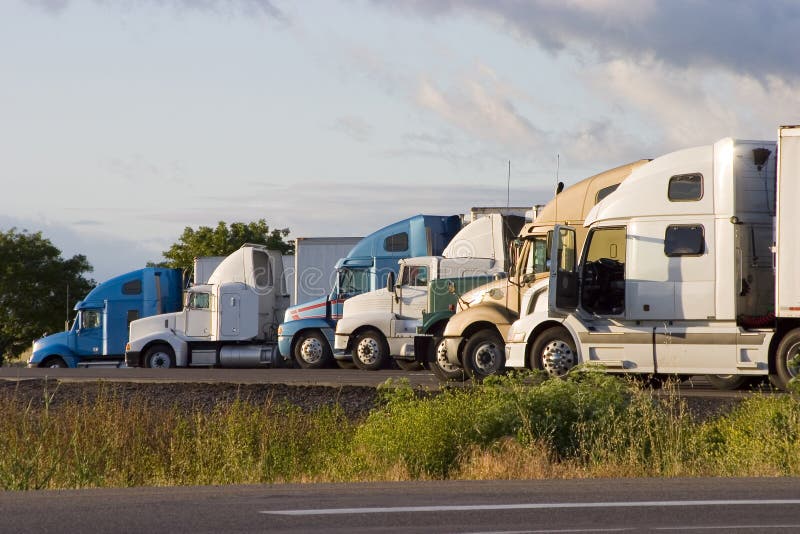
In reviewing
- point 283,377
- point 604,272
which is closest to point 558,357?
point 604,272

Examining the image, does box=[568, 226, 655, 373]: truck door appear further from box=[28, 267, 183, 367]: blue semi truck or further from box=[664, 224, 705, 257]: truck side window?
box=[28, 267, 183, 367]: blue semi truck

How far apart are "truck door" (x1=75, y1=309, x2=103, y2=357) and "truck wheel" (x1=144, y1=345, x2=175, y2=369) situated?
2.66 m

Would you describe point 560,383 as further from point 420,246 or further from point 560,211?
point 420,246

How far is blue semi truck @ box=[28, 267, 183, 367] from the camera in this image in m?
38.9

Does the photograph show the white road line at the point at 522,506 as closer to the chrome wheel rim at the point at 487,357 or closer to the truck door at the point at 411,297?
the chrome wheel rim at the point at 487,357

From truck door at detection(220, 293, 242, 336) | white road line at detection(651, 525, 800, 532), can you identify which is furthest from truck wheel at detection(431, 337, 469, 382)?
white road line at detection(651, 525, 800, 532)

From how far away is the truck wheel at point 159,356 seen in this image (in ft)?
121

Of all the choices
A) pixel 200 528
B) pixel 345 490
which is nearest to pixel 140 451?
pixel 345 490

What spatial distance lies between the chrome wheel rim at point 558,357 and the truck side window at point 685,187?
300cm

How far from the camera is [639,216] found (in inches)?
806

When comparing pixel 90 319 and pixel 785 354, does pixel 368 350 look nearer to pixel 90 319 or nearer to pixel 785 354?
pixel 785 354

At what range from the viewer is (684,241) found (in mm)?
20062

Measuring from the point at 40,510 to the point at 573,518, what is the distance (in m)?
3.62

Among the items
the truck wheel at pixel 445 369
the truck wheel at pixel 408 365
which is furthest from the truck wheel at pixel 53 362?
the truck wheel at pixel 445 369
